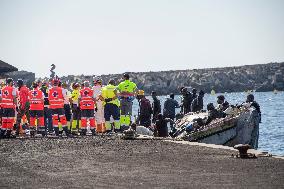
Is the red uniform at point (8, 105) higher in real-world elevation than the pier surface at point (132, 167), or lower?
higher

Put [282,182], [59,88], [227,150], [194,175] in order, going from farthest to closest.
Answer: [59,88], [227,150], [194,175], [282,182]

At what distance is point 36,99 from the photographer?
19438 millimetres

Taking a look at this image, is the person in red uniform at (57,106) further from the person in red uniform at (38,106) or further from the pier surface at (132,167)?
the pier surface at (132,167)

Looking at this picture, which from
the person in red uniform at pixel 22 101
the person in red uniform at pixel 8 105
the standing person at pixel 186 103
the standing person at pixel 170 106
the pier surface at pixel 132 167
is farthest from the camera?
the standing person at pixel 186 103

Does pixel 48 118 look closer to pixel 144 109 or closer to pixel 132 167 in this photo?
Answer: pixel 144 109

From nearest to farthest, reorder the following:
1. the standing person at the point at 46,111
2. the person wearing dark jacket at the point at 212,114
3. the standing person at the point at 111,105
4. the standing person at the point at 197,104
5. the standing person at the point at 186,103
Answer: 1. the person wearing dark jacket at the point at 212,114
2. the standing person at the point at 111,105
3. the standing person at the point at 46,111
4. the standing person at the point at 197,104
5. the standing person at the point at 186,103

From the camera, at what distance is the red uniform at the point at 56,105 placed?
1900cm

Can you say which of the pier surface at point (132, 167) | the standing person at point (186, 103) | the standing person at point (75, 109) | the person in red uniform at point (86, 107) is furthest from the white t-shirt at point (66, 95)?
the standing person at point (186, 103)

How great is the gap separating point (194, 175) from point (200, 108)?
52.7 ft

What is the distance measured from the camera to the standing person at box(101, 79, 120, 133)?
1959 centimetres

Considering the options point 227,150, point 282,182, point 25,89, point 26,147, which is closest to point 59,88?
point 25,89

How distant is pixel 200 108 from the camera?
81.9ft

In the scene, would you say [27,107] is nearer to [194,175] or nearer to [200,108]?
[200,108]

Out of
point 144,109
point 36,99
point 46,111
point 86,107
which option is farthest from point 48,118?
point 144,109
